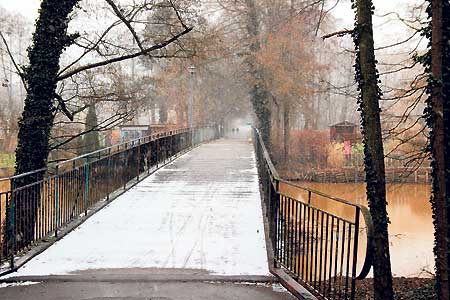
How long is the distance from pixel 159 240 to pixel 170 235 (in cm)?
33

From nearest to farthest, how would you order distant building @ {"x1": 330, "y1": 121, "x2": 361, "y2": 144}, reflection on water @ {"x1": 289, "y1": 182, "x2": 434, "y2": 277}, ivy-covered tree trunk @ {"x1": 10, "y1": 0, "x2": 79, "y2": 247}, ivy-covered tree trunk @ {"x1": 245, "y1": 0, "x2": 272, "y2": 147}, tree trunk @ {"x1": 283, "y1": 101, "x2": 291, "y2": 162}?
ivy-covered tree trunk @ {"x1": 10, "y1": 0, "x2": 79, "y2": 247} < reflection on water @ {"x1": 289, "y1": 182, "x2": 434, "y2": 277} < ivy-covered tree trunk @ {"x1": 245, "y1": 0, "x2": 272, "y2": 147} < tree trunk @ {"x1": 283, "y1": 101, "x2": 291, "y2": 162} < distant building @ {"x1": 330, "y1": 121, "x2": 361, "y2": 144}

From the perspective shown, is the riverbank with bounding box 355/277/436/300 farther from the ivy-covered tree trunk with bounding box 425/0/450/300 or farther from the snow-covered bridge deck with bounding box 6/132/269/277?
the snow-covered bridge deck with bounding box 6/132/269/277

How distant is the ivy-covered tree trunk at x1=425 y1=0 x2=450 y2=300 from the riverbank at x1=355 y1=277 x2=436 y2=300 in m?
2.38

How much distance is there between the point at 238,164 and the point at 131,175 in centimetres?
549

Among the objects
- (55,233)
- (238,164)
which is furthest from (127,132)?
(55,233)

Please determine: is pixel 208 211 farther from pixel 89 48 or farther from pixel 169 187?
pixel 89 48

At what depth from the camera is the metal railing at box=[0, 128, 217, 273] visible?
6297 millimetres

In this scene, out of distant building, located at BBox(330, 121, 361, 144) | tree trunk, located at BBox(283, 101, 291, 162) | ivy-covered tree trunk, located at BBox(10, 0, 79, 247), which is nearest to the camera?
ivy-covered tree trunk, located at BBox(10, 0, 79, 247)

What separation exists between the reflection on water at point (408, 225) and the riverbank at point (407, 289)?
0.45m

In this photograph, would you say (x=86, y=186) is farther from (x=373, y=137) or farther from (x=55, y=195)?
(x=373, y=137)

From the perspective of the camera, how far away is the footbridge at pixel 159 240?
200 inches

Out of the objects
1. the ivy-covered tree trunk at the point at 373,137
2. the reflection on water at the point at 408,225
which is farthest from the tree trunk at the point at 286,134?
the ivy-covered tree trunk at the point at 373,137

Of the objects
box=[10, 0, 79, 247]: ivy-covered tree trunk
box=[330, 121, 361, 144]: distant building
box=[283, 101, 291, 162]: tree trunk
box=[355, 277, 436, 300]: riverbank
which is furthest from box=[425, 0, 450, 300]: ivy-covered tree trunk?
box=[330, 121, 361, 144]: distant building

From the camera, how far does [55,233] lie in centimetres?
734
